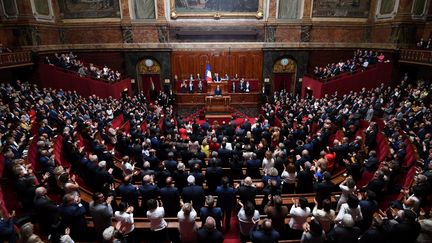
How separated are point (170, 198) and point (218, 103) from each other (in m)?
12.3

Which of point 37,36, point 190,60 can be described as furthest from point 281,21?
point 37,36

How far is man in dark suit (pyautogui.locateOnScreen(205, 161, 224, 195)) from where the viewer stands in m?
6.20

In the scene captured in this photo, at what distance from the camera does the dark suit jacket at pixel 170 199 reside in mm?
5207

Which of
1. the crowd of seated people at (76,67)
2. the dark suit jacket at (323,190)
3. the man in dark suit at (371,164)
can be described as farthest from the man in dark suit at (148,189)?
the crowd of seated people at (76,67)

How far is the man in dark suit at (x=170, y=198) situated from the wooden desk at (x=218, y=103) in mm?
11719

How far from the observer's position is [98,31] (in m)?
18.9

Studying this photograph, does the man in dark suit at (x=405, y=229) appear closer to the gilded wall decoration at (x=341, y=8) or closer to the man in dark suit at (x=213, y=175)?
the man in dark suit at (x=213, y=175)

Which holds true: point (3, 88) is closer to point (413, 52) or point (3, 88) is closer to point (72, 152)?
point (72, 152)

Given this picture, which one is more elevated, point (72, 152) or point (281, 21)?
point (281, 21)

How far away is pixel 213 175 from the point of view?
624 centimetres

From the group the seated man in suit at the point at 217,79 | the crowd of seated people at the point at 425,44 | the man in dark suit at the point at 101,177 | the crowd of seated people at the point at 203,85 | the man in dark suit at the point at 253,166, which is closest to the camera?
the man in dark suit at the point at 101,177

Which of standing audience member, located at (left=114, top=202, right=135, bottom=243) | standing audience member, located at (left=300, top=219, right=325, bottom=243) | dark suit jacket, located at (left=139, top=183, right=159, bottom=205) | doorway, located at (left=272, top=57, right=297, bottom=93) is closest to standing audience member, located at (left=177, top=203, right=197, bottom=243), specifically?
standing audience member, located at (left=114, top=202, right=135, bottom=243)

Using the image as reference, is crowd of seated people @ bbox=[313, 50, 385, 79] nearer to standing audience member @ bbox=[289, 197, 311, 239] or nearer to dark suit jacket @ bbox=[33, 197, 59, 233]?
standing audience member @ bbox=[289, 197, 311, 239]

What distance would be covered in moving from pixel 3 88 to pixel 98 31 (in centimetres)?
828
